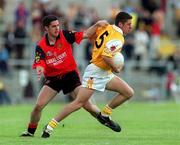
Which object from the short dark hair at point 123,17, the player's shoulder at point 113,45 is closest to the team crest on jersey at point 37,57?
the player's shoulder at point 113,45

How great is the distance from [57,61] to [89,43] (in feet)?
52.1

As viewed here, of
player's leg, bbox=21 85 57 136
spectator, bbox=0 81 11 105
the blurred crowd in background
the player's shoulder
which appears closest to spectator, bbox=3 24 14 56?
the blurred crowd in background

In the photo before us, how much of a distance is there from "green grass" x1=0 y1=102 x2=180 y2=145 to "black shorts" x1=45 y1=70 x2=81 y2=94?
0.99 meters

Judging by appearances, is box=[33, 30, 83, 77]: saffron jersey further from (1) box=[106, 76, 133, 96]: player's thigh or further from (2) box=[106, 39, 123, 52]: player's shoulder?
(1) box=[106, 76, 133, 96]: player's thigh

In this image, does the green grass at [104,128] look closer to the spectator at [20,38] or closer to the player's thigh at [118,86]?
the player's thigh at [118,86]

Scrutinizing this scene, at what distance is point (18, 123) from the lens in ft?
70.0

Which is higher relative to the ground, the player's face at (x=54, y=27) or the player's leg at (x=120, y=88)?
the player's face at (x=54, y=27)

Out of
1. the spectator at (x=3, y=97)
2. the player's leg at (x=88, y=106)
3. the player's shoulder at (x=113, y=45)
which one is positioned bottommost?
the spectator at (x=3, y=97)

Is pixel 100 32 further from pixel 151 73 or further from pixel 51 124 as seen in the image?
pixel 151 73

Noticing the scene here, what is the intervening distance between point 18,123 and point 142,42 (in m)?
12.7

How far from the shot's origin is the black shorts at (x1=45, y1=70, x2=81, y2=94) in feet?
53.3

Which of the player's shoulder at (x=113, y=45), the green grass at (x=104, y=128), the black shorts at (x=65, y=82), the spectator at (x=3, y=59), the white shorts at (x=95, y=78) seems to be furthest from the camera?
the spectator at (x=3, y=59)

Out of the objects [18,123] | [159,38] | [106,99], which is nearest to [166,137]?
[18,123]

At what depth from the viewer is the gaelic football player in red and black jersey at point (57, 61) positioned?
16016mm
